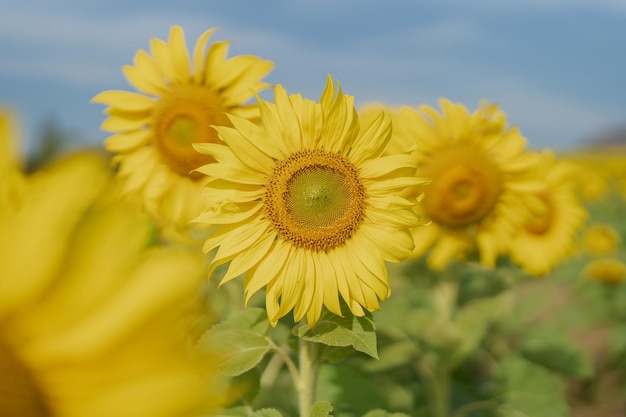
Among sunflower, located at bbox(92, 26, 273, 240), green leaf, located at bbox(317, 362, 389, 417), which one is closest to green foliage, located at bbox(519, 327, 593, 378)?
green leaf, located at bbox(317, 362, 389, 417)

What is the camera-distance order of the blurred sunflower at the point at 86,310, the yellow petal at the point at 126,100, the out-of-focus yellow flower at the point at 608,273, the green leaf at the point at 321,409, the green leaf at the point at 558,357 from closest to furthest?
the blurred sunflower at the point at 86,310, the green leaf at the point at 321,409, the yellow petal at the point at 126,100, the green leaf at the point at 558,357, the out-of-focus yellow flower at the point at 608,273

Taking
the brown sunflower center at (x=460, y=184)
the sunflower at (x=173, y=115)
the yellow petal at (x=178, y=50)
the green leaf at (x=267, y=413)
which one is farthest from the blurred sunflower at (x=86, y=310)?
the brown sunflower center at (x=460, y=184)

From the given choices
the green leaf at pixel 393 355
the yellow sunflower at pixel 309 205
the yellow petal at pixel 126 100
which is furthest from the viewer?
the green leaf at pixel 393 355

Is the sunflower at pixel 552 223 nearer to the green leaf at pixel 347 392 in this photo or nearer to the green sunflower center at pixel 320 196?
the green leaf at pixel 347 392

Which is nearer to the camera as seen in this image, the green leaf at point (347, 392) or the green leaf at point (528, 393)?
the green leaf at point (347, 392)

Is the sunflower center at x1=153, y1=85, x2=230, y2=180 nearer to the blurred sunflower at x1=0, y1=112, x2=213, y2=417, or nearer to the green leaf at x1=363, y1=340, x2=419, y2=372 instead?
the green leaf at x1=363, y1=340, x2=419, y2=372

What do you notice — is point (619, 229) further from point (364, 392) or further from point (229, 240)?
point (229, 240)

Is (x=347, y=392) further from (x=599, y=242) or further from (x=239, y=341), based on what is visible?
(x=599, y=242)
